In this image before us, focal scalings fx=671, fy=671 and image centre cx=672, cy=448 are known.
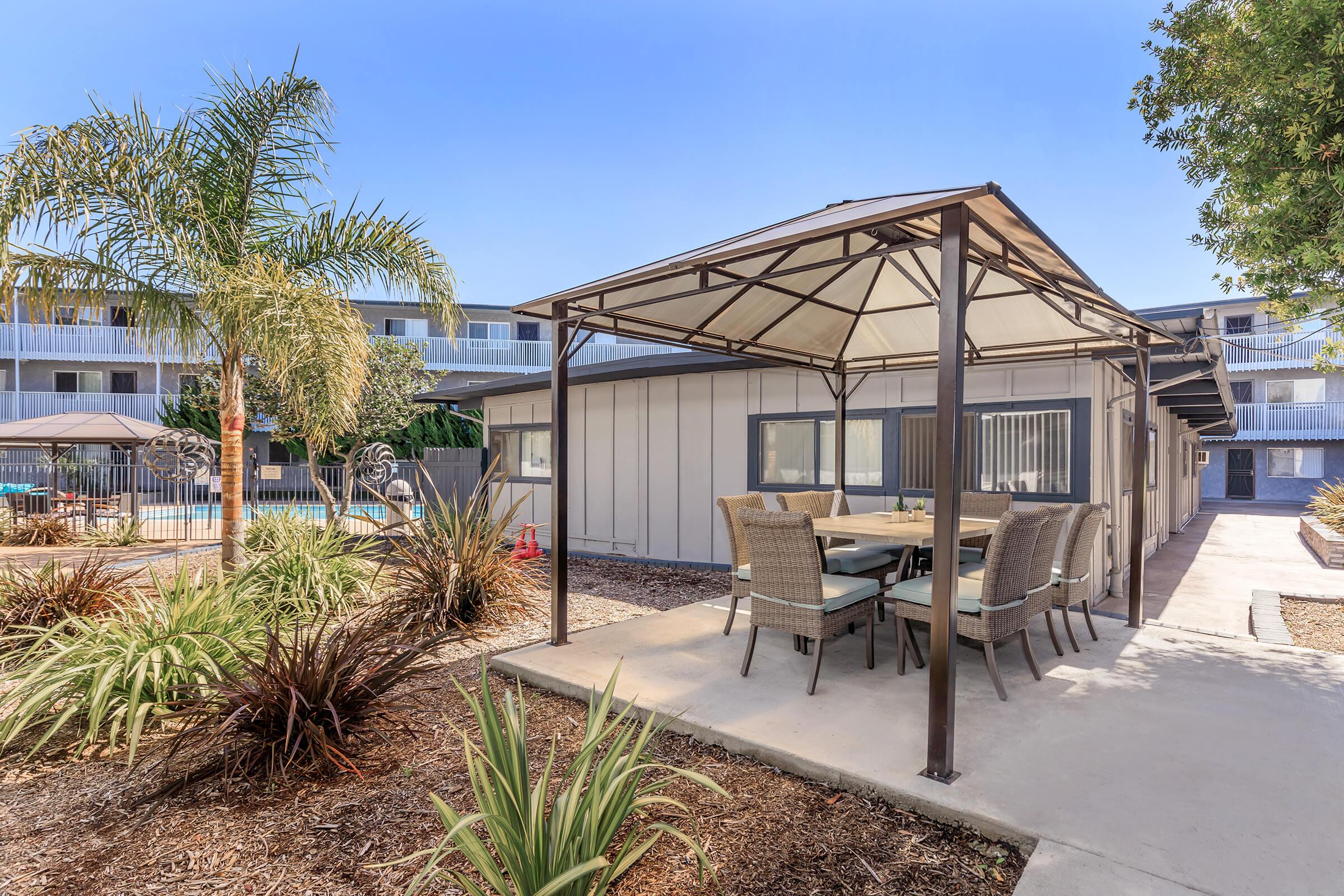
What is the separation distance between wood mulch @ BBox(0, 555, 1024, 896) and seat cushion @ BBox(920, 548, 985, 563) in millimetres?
3391

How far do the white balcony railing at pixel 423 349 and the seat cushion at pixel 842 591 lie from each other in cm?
1337

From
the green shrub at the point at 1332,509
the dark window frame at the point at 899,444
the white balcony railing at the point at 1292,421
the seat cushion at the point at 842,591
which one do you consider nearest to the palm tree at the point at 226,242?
the dark window frame at the point at 899,444

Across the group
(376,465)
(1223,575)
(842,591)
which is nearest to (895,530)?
(842,591)

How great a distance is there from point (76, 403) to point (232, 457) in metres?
20.8

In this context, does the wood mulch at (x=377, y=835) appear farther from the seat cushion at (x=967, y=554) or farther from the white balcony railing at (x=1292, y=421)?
the white balcony railing at (x=1292, y=421)

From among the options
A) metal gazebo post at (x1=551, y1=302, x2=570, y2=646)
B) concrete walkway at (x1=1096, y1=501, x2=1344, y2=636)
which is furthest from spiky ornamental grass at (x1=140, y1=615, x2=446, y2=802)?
concrete walkway at (x1=1096, y1=501, x2=1344, y2=636)

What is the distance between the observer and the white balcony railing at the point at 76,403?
19688mm

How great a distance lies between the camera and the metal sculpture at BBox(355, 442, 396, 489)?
10867 millimetres

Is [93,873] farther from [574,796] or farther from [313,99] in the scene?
[313,99]

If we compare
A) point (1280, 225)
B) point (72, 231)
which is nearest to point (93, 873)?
point (72, 231)

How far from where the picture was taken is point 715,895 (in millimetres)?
2055

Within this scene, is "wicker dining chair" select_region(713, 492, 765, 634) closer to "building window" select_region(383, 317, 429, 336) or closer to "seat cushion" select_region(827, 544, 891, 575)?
"seat cushion" select_region(827, 544, 891, 575)

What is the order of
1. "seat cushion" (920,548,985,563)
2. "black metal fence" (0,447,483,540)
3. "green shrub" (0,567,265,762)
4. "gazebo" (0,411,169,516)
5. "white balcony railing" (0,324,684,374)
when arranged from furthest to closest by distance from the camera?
"white balcony railing" (0,324,684,374) → "black metal fence" (0,447,483,540) → "gazebo" (0,411,169,516) → "seat cushion" (920,548,985,563) → "green shrub" (0,567,265,762)

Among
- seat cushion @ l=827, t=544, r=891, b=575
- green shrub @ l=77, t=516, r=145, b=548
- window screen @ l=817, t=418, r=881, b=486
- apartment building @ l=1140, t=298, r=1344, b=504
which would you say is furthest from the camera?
apartment building @ l=1140, t=298, r=1344, b=504
